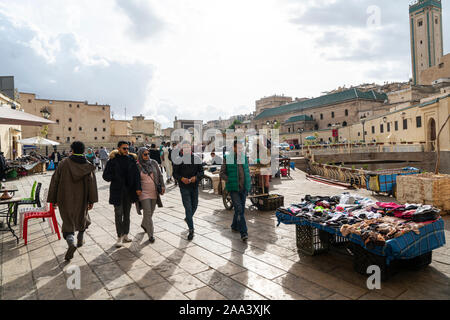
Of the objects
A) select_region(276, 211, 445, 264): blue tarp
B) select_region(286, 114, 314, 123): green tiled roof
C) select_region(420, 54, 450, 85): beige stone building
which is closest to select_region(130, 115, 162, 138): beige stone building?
select_region(286, 114, 314, 123): green tiled roof

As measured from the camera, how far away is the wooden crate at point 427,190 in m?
6.70

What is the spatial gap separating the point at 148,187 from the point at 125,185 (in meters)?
0.42

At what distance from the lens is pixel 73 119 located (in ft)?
204

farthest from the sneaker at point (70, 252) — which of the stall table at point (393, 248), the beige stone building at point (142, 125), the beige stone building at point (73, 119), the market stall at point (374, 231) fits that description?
the beige stone building at point (142, 125)

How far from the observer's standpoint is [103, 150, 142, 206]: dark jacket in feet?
16.5

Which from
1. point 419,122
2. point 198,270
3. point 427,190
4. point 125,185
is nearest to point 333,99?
point 419,122

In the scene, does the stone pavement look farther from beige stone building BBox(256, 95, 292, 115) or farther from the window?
beige stone building BBox(256, 95, 292, 115)

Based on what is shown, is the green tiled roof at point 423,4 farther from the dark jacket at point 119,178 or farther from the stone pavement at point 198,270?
the dark jacket at point 119,178

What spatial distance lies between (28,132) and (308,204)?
65.7 m

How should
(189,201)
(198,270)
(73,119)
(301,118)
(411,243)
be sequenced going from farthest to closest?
(301,118)
(73,119)
(189,201)
(198,270)
(411,243)

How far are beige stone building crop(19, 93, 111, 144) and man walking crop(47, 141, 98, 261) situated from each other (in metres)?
60.9

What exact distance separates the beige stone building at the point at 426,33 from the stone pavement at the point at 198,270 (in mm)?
73799

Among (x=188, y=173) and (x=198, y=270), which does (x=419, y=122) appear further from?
(x=198, y=270)
